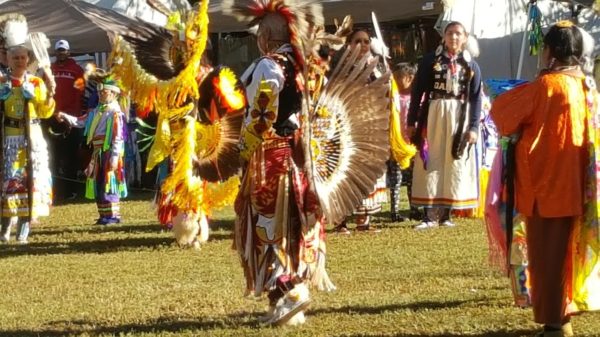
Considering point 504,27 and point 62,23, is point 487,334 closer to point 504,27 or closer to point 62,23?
point 504,27

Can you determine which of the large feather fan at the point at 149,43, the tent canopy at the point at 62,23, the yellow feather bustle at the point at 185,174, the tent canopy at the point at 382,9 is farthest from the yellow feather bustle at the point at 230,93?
the tent canopy at the point at 62,23

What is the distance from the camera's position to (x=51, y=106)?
9.18m

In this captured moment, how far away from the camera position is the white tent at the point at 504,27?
1410 centimetres

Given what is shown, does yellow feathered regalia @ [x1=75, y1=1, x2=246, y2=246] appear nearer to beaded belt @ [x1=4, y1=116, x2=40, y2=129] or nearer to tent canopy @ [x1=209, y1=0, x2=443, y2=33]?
beaded belt @ [x1=4, y1=116, x2=40, y2=129]

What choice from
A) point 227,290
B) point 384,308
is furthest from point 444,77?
point 384,308

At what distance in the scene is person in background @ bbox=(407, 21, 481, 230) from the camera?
920 cm

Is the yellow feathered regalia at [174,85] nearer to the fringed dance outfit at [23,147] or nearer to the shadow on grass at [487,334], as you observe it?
the fringed dance outfit at [23,147]

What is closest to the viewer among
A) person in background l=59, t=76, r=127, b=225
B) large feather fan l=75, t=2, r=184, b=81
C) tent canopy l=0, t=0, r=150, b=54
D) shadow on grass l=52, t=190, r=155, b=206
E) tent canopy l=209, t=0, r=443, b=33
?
large feather fan l=75, t=2, r=184, b=81

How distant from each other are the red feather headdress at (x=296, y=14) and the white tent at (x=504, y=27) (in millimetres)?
8744

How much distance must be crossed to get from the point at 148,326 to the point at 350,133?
1425 mm

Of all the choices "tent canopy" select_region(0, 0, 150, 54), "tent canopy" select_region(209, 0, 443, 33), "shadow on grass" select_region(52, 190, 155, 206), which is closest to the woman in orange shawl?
"tent canopy" select_region(209, 0, 443, 33)

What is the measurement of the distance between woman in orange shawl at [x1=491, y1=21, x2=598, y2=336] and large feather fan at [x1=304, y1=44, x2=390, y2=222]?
81cm

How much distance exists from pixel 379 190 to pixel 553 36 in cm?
514

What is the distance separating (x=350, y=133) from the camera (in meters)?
5.71
